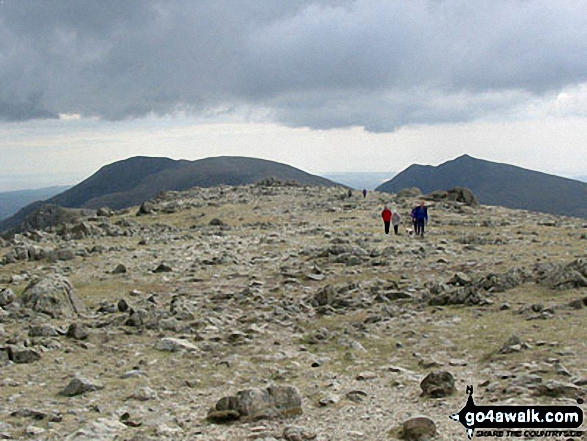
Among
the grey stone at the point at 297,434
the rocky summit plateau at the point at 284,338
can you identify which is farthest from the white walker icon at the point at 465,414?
the grey stone at the point at 297,434

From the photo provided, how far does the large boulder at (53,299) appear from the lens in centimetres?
1792

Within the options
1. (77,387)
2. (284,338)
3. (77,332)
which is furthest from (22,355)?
(284,338)

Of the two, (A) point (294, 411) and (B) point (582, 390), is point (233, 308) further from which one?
(B) point (582, 390)

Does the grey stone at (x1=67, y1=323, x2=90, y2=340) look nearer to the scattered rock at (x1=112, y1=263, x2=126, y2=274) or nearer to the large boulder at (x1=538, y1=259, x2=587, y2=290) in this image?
the scattered rock at (x1=112, y1=263, x2=126, y2=274)

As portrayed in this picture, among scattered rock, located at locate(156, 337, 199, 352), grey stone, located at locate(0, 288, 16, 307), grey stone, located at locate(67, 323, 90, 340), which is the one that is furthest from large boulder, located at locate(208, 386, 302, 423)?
grey stone, located at locate(0, 288, 16, 307)

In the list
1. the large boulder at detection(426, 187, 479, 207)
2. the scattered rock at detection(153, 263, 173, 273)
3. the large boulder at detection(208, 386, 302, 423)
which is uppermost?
the large boulder at detection(426, 187, 479, 207)

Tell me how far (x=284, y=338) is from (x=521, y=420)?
26.1ft

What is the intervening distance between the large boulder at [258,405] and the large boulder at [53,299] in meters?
9.21

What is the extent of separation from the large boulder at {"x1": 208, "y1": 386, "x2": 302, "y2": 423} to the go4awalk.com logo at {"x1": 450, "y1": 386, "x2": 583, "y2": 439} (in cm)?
268

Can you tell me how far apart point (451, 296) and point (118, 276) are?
14.0 metres

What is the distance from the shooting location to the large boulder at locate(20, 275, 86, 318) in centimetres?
1792

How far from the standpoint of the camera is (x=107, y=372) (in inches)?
516

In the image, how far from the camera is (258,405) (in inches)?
406

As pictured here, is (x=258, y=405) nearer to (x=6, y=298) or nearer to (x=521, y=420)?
(x=521, y=420)
